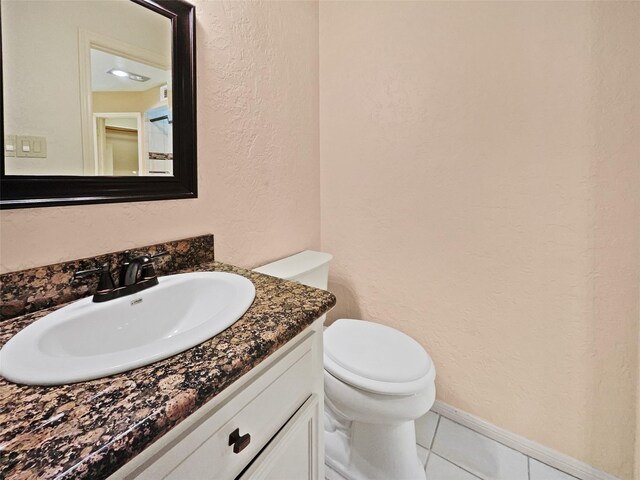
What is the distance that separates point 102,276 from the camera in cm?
74

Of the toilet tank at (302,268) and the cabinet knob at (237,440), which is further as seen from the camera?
the toilet tank at (302,268)

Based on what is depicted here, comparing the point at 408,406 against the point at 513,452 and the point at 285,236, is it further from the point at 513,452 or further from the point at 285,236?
the point at 285,236

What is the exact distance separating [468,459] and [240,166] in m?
1.52

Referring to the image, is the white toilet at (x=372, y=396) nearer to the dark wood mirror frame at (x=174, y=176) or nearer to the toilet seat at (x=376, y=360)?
the toilet seat at (x=376, y=360)

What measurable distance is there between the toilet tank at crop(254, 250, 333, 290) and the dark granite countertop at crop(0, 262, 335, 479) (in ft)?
2.09

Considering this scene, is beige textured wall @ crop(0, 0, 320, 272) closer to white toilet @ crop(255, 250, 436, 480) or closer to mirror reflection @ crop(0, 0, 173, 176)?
mirror reflection @ crop(0, 0, 173, 176)

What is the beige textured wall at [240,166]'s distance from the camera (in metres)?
0.76

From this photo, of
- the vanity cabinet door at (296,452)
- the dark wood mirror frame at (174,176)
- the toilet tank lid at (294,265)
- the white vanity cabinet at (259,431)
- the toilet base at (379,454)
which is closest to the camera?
the white vanity cabinet at (259,431)

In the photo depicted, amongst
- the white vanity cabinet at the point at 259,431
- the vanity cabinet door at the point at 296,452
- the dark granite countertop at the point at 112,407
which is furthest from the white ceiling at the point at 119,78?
the vanity cabinet door at the point at 296,452

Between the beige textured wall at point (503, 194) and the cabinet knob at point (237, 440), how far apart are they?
42.8 inches

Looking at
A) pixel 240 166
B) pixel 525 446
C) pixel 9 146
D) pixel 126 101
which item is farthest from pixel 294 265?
pixel 525 446

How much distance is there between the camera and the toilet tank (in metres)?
1.25

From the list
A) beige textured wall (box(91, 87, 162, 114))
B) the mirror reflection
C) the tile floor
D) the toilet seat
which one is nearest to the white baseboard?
the tile floor

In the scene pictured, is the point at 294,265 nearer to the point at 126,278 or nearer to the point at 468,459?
the point at 126,278
